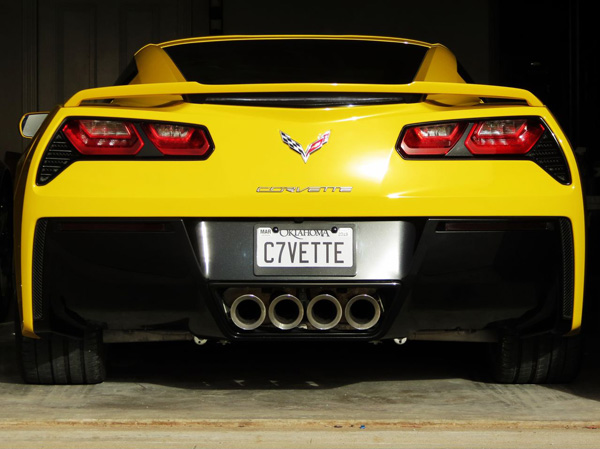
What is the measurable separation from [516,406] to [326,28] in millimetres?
7678

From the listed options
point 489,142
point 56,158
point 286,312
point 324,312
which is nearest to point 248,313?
point 286,312

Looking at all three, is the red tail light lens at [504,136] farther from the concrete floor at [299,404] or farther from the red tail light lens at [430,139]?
the concrete floor at [299,404]

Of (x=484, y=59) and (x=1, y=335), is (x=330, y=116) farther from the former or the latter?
(x=484, y=59)

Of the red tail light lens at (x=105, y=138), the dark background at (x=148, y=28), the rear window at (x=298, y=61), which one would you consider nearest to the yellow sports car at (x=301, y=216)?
the red tail light lens at (x=105, y=138)

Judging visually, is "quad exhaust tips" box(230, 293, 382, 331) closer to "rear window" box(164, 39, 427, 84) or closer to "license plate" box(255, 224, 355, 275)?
"license plate" box(255, 224, 355, 275)

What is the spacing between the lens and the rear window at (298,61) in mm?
4465

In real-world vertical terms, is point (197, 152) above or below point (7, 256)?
above

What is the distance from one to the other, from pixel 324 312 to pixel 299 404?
30 centimetres

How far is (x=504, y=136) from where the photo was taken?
3.68 meters

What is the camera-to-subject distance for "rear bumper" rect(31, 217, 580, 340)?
3600 mm

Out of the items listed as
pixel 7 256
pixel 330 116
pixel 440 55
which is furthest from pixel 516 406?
pixel 7 256

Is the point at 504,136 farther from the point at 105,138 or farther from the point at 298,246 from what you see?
the point at 105,138

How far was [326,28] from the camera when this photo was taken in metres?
11.0

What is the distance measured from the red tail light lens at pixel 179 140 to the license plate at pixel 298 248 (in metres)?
0.30
